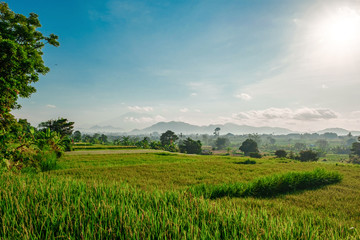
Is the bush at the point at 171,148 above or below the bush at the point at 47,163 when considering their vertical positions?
below

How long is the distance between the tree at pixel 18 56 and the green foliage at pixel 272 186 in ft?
A: 22.7

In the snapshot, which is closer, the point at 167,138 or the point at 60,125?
the point at 60,125

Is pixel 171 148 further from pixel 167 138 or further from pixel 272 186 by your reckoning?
pixel 272 186

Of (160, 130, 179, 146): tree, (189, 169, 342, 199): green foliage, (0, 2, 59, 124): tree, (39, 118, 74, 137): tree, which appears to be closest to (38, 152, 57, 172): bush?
(0, 2, 59, 124): tree

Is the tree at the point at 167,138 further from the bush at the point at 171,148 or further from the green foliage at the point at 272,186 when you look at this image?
the green foliage at the point at 272,186

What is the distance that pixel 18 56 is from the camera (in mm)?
8281

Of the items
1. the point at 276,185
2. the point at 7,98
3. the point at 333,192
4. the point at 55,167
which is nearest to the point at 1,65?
the point at 7,98

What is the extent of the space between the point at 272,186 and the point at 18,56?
41.7 feet

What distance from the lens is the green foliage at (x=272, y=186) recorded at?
19.5 feet

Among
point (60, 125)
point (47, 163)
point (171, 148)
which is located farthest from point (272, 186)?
point (171, 148)

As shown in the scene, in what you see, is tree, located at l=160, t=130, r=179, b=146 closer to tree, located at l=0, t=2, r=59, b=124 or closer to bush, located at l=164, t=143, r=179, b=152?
bush, located at l=164, t=143, r=179, b=152

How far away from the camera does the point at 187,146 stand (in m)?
72.3

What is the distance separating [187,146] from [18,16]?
64.1 m

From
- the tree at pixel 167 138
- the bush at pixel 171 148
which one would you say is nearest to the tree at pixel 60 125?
the bush at pixel 171 148
